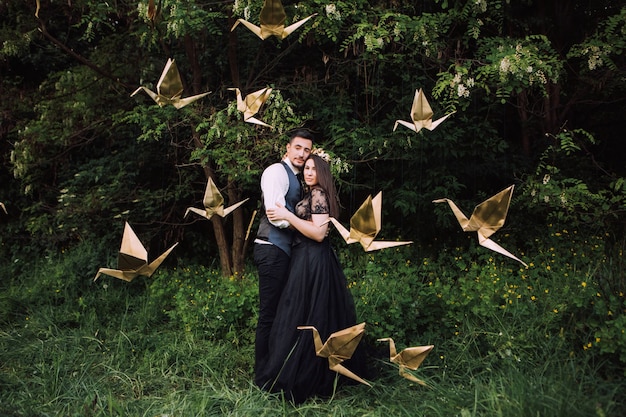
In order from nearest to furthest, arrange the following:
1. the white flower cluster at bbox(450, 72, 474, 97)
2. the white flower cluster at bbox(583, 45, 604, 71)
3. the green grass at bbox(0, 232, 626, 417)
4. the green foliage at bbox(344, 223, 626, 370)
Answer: the green grass at bbox(0, 232, 626, 417), the green foliage at bbox(344, 223, 626, 370), the white flower cluster at bbox(450, 72, 474, 97), the white flower cluster at bbox(583, 45, 604, 71)

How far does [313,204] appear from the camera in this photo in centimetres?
375

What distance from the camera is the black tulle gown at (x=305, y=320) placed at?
373 centimetres

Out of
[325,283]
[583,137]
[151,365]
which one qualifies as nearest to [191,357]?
[151,365]

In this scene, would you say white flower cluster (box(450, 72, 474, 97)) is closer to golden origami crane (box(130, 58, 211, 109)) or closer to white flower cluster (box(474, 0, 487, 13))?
white flower cluster (box(474, 0, 487, 13))

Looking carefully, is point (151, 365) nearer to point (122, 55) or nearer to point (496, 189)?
point (122, 55)

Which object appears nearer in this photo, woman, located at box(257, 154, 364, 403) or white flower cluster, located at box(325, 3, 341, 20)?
woman, located at box(257, 154, 364, 403)

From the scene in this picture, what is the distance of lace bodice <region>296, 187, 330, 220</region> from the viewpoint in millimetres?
3744

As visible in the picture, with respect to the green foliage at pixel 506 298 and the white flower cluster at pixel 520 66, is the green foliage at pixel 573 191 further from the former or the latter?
the white flower cluster at pixel 520 66

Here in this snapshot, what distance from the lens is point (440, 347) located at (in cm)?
444

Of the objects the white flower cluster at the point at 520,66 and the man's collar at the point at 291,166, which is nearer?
the man's collar at the point at 291,166

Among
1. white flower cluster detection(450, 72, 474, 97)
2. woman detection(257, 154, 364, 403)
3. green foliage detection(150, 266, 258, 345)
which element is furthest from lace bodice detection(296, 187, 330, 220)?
white flower cluster detection(450, 72, 474, 97)

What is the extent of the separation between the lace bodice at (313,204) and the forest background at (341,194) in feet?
3.72

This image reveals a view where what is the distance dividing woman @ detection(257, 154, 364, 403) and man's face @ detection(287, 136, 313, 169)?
4cm

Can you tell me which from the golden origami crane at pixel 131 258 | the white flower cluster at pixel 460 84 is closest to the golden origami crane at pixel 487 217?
the golden origami crane at pixel 131 258
